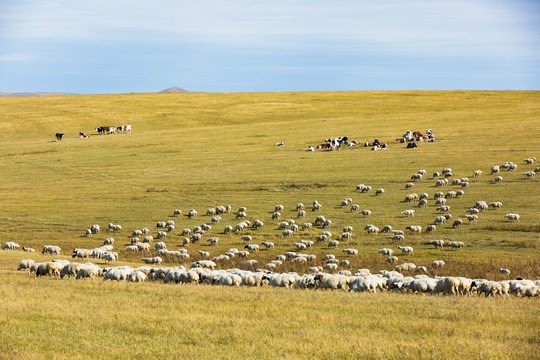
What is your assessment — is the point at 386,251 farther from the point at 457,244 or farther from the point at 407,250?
the point at 457,244

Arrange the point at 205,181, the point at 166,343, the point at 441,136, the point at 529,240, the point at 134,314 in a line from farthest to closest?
the point at 441,136
the point at 205,181
the point at 529,240
the point at 134,314
the point at 166,343

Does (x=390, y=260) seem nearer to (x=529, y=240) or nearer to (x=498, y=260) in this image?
(x=498, y=260)

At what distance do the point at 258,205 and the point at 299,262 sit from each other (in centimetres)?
1717

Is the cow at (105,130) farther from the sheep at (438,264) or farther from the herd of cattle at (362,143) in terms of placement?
the sheep at (438,264)

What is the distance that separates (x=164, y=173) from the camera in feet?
199

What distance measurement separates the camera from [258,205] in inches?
1788

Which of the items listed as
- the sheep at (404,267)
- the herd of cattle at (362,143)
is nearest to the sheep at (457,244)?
the sheep at (404,267)

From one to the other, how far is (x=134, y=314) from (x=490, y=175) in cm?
4327

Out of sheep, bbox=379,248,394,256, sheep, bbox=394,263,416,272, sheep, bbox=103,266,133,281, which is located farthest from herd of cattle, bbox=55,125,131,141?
sheep, bbox=394,263,416,272

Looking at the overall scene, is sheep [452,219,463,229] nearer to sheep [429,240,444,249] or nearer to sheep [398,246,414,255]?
sheep [429,240,444,249]

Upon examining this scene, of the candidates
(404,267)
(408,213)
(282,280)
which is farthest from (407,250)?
(282,280)

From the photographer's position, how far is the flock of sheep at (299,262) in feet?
65.7

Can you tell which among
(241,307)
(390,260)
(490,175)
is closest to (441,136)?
(490,175)

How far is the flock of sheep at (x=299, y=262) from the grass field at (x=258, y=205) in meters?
0.80
